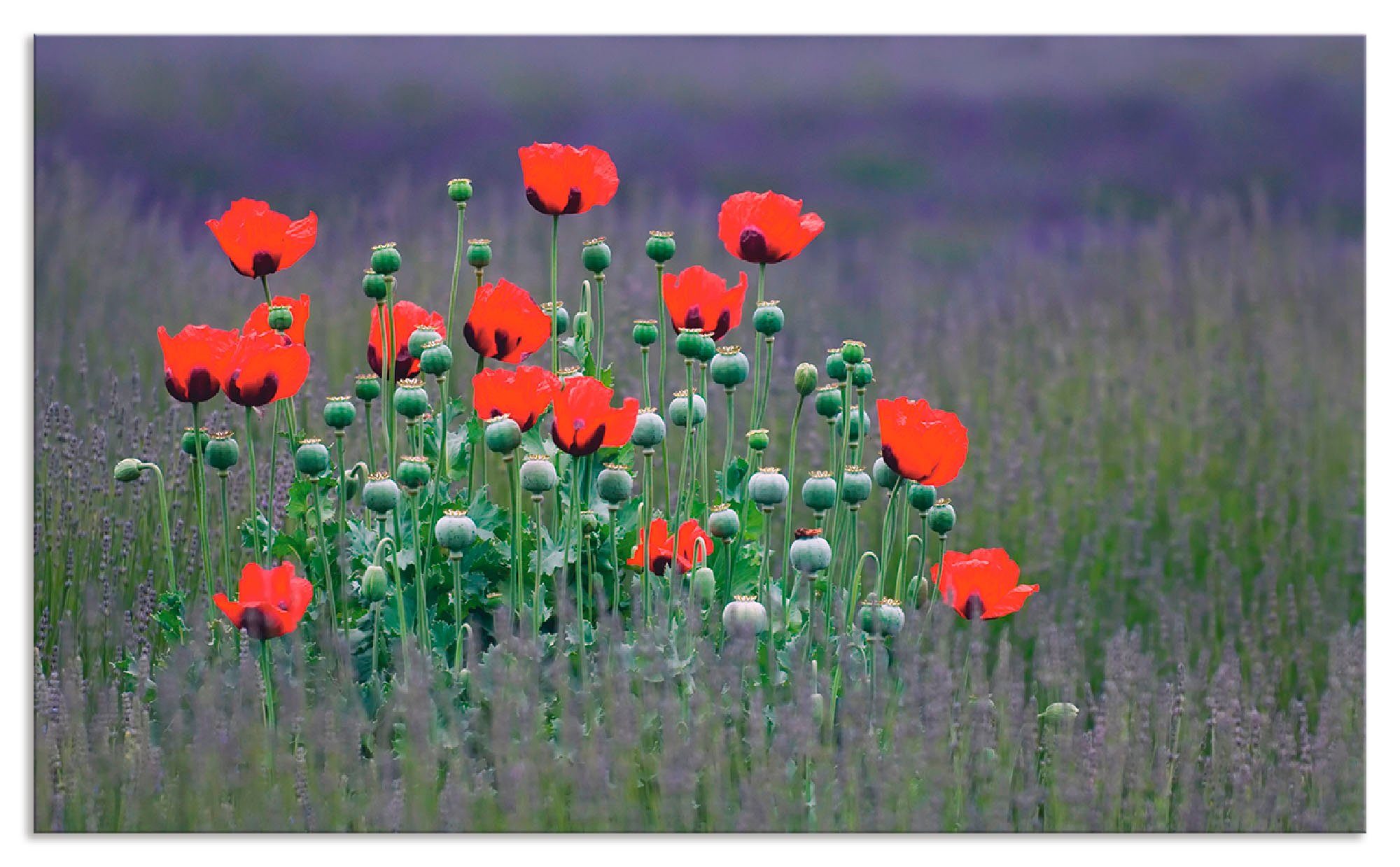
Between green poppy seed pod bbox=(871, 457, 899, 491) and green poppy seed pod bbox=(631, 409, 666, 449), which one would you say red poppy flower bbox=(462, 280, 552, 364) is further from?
green poppy seed pod bbox=(871, 457, 899, 491)

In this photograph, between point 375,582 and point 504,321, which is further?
point 504,321

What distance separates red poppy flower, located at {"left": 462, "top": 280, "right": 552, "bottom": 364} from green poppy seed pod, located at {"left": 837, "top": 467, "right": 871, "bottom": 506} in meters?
0.48

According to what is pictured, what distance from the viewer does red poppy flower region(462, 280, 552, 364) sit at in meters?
2.56

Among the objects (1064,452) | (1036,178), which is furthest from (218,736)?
(1064,452)

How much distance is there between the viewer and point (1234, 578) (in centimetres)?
342

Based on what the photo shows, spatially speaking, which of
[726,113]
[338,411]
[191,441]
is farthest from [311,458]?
[726,113]

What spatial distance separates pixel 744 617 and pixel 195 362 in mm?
804

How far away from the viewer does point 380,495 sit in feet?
7.75

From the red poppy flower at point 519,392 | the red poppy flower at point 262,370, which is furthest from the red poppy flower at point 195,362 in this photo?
the red poppy flower at point 519,392

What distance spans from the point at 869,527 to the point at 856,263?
0.57 metres

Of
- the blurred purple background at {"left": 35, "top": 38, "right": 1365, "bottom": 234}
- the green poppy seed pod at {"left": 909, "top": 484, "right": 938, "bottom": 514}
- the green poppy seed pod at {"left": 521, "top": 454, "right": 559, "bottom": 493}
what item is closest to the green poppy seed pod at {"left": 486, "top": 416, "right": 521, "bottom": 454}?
the green poppy seed pod at {"left": 521, "top": 454, "right": 559, "bottom": 493}

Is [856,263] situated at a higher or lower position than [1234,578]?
higher

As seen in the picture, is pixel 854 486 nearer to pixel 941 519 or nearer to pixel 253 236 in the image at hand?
pixel 941 519

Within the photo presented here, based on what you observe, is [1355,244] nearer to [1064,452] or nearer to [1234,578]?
[1234,578]
